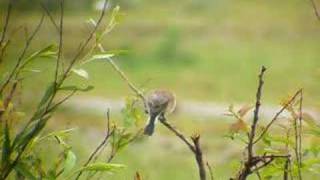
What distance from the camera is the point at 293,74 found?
1588cm

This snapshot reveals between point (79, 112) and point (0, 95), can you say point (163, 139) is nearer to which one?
point (79, 112)

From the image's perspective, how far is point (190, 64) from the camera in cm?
1728

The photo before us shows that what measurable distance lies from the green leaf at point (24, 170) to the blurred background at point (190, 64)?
7.70 metres

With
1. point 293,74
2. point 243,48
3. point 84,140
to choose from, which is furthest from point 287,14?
point 84,140

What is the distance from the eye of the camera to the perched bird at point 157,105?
7.16ft

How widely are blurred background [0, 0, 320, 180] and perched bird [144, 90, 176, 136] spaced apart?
276 inches

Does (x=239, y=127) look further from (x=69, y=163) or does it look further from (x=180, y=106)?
(x=180, y=106)

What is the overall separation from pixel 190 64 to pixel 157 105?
49.2ft

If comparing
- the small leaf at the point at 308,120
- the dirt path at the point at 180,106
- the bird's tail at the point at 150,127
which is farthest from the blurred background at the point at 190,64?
the small leaf at the point at 308,120

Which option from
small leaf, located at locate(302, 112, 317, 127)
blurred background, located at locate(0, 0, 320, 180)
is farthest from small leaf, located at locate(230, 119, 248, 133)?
blurred background, located at locate(0, 0, 320, 180)

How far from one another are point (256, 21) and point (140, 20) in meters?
2.59

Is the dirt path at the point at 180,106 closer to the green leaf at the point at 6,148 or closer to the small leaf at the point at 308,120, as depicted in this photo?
the small leaf at the point at 308,120

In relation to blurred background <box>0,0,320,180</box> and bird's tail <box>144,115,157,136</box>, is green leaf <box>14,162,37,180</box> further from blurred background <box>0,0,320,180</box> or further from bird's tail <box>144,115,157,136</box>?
blurred background <box>0,0,320,180</box>

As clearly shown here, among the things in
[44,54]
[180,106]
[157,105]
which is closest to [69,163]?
[44,54]
